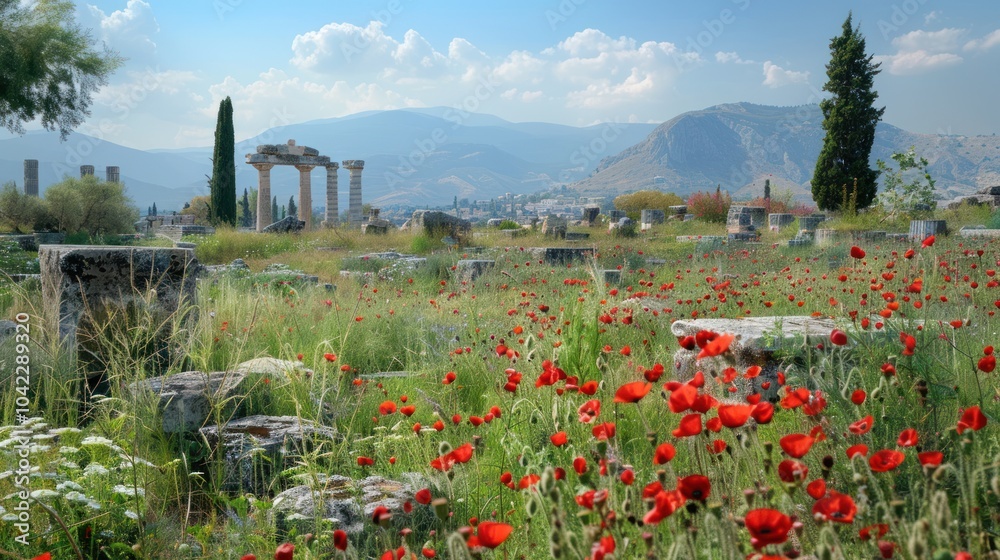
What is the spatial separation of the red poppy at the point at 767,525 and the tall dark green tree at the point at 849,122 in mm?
24603

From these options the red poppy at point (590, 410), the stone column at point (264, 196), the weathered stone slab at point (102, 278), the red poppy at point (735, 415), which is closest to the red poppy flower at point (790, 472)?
the red poppy at point (735, 415)

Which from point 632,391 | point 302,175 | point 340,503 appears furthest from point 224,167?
point 632,391

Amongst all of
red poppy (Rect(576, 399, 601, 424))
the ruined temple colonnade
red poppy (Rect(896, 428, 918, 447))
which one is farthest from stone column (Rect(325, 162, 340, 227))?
red poppy (Rect(896, 428, 918, 447))

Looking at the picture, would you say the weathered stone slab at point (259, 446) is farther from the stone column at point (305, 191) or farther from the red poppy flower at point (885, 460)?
the stone column at point (305, 191)

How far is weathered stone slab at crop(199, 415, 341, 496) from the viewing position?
3.49 meters

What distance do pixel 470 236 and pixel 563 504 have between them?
58.4 feet

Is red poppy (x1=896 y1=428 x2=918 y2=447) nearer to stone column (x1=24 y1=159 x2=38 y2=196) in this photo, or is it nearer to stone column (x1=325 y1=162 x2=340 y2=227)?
stone column (x1=325 y1=162 x2=340 y2=227)

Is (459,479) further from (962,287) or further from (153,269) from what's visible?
(962,287)

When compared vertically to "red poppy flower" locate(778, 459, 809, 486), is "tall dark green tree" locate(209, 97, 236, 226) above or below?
above

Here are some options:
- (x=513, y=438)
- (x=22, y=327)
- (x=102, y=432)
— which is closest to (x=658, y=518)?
(x=513, y=438)

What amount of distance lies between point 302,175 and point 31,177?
1886cm

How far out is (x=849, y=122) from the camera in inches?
918

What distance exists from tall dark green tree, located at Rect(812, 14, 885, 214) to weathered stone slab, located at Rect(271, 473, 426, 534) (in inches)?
930

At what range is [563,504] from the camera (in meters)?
2.06
